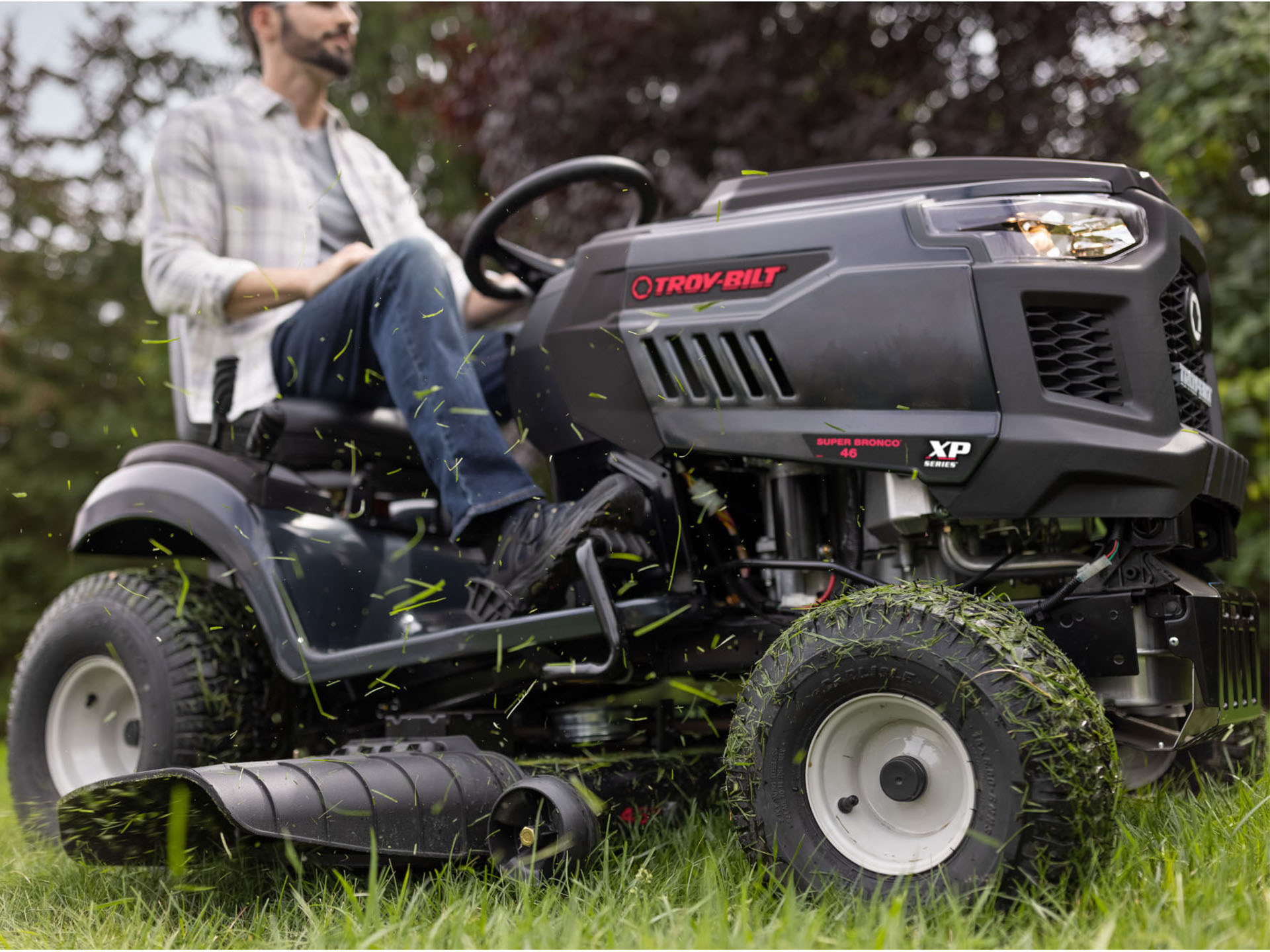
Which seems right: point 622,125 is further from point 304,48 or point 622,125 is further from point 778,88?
point 304,48

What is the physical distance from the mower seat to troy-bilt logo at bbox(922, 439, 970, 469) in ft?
4.16

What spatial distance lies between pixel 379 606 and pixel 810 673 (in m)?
1.20

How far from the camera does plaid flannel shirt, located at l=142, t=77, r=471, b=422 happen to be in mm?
2768

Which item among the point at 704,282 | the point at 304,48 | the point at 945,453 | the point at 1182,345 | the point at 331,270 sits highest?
the point at 304,48

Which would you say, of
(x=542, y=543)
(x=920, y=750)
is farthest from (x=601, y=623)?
(x=920, y=750)

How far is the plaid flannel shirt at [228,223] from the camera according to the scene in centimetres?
277

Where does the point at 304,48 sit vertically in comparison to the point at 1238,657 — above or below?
above

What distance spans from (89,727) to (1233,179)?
4956 millimetres

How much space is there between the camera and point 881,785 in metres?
1.86

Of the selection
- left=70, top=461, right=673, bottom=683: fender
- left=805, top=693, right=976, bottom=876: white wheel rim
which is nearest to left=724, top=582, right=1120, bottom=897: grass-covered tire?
left=805, top=693, right=976, bottom=876: white wheel rim

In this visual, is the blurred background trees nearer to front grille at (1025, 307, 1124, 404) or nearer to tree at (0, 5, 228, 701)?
tree at (0, 5, 228, 701)

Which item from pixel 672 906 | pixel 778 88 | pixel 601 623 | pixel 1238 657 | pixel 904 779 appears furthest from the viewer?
pixel 778 88

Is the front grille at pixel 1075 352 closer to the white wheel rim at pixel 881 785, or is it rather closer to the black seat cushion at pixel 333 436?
the white wheel rim at pixel 881 785

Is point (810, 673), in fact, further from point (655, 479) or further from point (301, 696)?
point (301, 696)
